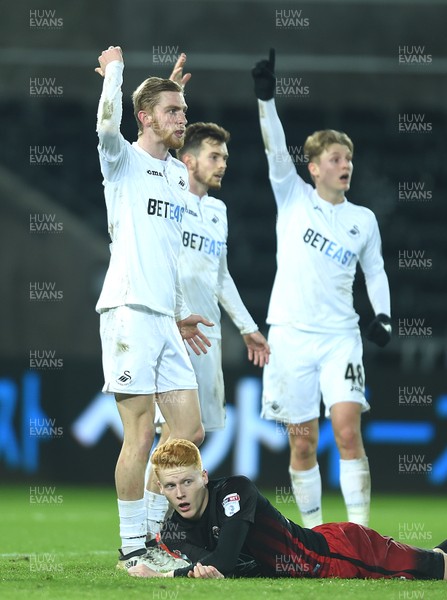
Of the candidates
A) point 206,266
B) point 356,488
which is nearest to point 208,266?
point 206,266

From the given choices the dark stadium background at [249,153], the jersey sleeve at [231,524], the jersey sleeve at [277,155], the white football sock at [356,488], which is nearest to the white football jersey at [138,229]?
the jersey sleeve at [231,524]

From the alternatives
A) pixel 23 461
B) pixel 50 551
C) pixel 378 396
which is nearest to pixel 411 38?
pixel 378 396

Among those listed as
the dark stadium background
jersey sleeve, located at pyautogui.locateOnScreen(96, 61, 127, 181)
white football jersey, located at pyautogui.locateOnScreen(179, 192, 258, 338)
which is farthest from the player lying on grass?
the dark stadium background

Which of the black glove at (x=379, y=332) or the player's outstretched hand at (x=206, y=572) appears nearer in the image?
the player's outstretched hand at (x=206, y=572)

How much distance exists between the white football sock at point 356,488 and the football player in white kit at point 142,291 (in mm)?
1566

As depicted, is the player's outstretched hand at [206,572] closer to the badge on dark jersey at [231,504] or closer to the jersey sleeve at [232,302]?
the badge on dark jersey at [231,504]

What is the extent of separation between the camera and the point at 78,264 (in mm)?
12547

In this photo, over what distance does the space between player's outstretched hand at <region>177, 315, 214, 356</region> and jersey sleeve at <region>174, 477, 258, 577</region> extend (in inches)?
47.3

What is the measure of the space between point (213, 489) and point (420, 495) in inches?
239

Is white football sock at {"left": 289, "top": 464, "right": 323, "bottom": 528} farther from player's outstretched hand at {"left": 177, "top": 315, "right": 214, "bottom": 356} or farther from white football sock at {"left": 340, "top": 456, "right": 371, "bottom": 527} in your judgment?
player's outstretched hand at {"left": 177, "top": 315, "right": 214, "bottom": 356}

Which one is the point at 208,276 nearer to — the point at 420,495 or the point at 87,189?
the point at 420,495

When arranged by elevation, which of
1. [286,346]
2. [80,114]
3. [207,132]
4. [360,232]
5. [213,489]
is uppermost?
[80,114]

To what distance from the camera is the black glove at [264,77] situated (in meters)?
7.18

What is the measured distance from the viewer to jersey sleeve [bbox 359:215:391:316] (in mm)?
7500
